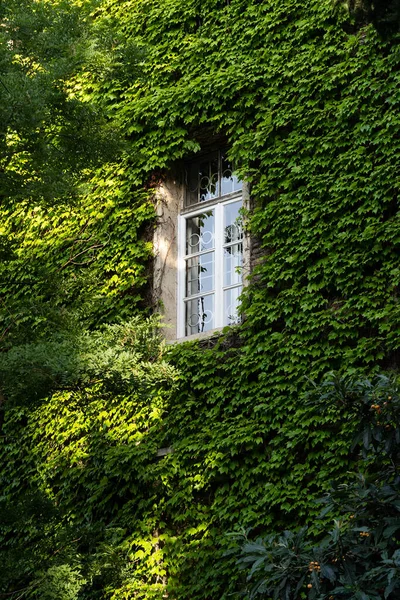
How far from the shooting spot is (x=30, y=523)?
9289 millimetres

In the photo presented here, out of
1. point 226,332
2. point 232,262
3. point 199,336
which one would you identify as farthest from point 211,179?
point 226,332

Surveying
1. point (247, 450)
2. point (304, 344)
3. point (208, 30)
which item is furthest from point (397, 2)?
point (208, 30)

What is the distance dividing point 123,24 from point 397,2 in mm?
6031

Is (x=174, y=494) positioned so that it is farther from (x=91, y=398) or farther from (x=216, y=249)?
(x=216, y=249)

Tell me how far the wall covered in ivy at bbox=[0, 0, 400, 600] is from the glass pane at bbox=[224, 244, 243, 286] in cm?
54

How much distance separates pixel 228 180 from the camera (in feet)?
34.1

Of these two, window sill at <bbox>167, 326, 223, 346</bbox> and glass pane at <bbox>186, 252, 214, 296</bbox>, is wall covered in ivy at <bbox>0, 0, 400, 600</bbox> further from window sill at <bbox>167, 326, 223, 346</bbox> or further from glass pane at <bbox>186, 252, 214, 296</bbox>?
glass pane at <bbox>186, 252, 214, 296</bbox>

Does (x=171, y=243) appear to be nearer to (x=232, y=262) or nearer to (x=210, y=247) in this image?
(x=210, y=247)

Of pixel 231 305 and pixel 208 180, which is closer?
pixel 231 305

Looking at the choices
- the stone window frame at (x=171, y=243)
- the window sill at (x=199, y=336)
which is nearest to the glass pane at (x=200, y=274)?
the stone window frame at (x=171, y=243)

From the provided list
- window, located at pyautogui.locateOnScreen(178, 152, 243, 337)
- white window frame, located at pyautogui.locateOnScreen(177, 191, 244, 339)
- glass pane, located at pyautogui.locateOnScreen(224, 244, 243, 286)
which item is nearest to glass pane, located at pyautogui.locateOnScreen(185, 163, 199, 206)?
window, located at pyautogui.locateOnScreen(178, 152, 243, 337)

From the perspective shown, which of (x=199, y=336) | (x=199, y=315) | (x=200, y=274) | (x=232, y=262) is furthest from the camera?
(x=200, y=274)

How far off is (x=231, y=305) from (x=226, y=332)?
0.55 metres

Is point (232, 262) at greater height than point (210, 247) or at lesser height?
lesser
